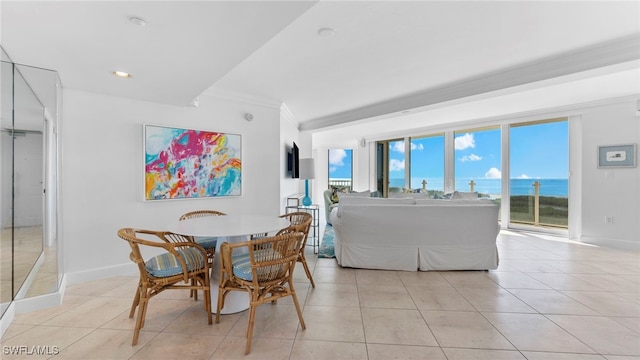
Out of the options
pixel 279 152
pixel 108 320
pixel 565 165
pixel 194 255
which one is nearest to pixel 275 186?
pixel 279 152

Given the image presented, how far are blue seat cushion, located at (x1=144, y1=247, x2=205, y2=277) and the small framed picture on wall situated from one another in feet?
21.6

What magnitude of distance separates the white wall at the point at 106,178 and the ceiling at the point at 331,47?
23 centimetres

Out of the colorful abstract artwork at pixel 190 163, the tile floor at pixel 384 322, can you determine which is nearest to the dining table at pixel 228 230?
the tile floor at pixel 384 322

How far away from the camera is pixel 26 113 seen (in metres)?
2.51

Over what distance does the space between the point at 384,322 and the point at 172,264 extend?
1762 millimetres

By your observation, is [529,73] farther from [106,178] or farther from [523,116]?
[106,178]

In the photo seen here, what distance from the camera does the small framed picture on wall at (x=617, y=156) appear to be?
4574 mm

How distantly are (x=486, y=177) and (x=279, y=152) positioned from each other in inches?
208

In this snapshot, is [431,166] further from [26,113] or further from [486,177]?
[26,113]

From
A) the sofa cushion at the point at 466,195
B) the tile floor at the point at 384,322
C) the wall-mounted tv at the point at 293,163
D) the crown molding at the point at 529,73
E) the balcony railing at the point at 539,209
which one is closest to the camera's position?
the tile floor at the point at 384,322

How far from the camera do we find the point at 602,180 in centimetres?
487

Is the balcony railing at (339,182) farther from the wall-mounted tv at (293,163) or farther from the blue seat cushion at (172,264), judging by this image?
the blue seat cushion at (172,264)

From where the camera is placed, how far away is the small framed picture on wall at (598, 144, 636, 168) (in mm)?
4574

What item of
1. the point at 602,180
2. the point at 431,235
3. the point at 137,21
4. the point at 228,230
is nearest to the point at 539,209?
the point at 602,180
